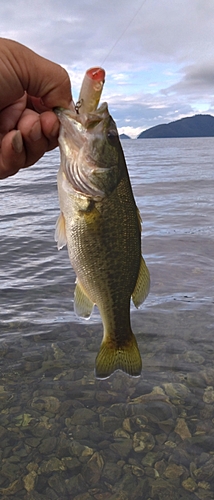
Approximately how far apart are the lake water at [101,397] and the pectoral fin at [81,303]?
168 centimetres

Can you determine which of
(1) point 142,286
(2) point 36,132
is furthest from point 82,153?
(1) point 142,286

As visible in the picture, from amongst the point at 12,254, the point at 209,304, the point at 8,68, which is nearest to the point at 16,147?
the point at 8,68

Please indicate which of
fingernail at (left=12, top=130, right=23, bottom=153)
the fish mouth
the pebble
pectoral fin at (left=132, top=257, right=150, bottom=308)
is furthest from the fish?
the pebble

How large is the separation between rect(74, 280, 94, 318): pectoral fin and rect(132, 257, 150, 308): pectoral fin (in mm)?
351

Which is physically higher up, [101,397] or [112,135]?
[112,135]

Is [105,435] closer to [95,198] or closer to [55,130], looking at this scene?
[95,198]

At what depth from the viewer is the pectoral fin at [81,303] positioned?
3.17 meters

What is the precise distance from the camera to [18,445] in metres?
4.14

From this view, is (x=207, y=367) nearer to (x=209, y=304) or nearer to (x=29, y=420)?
(x=209, y=304)

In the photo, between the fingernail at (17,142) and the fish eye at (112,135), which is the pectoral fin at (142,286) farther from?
the fingernail at (17,142)

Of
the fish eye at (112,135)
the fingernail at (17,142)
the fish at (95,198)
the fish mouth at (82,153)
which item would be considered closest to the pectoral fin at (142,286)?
the fish at (95,198)

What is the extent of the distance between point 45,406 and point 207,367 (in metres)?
2.04

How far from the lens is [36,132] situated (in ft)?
10.1

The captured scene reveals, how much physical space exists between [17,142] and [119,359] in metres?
1.87
